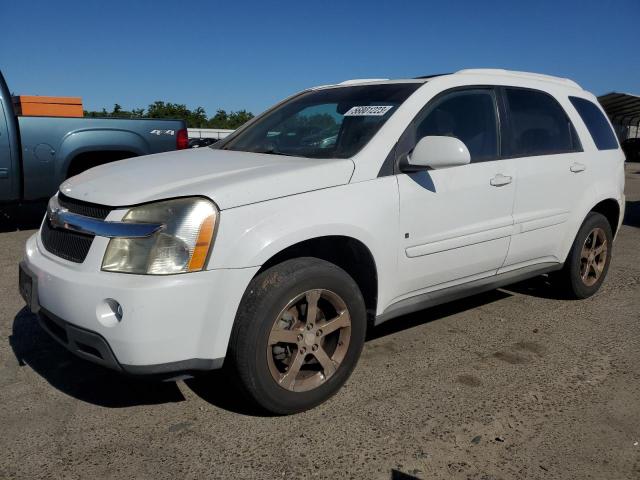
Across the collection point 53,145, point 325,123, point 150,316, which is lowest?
point 150,316

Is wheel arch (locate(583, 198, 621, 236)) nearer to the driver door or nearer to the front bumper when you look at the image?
the driver door

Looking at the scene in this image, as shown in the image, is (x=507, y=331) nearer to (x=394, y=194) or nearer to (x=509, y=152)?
(x=509, y=152)

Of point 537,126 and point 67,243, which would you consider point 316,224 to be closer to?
point 67,243

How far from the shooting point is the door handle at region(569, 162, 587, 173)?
423cm

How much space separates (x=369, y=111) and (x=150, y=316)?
1.81 m

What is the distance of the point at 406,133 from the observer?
327cm

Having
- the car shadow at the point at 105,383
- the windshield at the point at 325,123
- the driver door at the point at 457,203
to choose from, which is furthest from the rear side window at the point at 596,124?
the car shadow at the point at 105,383

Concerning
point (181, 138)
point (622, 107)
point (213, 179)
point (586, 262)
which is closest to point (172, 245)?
point (213, 179)

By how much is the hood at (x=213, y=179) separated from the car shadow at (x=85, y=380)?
92cm

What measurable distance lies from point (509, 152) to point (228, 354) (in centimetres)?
234

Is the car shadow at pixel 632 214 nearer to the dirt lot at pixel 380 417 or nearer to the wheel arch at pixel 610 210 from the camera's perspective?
the wheel arch at pixel 610 210

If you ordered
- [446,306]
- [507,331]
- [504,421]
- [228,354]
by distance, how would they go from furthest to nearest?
1. [446,306]
2. [507,331]
3. [504,421]
4. [228,354]

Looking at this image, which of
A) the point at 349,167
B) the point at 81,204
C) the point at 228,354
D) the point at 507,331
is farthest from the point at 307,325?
the point at 507,331

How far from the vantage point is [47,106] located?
738 centimetres
